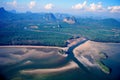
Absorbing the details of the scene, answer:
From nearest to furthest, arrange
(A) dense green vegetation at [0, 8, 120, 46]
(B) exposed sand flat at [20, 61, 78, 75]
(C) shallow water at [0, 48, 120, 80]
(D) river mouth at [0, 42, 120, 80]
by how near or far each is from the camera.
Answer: (C) shallow water at [0, 48, 120, 80], (D) river mouth at [0, 42, 120, 80], (B) exposed sand flat at [20, 61, 78, 75], (A) dense green vegetation at [0, 8, 120, 46]

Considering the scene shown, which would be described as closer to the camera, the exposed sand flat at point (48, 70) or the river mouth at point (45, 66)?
the river mouth at point (45, 66)

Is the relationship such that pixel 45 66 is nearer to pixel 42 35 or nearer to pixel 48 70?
pixel 48 70

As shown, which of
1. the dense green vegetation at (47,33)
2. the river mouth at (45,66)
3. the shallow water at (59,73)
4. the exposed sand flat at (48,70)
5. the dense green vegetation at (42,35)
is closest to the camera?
the shallow water at (59,73)

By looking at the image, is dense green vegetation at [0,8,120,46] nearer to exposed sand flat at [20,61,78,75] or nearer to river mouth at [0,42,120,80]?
river mouth at [0,42,120,80]

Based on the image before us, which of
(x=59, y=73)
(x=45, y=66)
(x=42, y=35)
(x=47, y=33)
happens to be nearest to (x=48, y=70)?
(x=45, y=66)

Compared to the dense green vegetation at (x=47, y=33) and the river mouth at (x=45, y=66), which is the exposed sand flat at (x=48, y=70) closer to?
the river mouth at (x=45, y=66)

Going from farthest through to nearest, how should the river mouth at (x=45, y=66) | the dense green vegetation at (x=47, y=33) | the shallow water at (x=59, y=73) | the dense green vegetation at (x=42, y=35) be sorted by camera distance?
the dense green vegetation at (x=47, y=33) < the dense green vegetation at (x=42, y=35) < the river mouth at (x=45, y=66) < the shallow water at (x=59, y=73)

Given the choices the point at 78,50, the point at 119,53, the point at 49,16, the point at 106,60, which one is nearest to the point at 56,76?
the point at 106,60

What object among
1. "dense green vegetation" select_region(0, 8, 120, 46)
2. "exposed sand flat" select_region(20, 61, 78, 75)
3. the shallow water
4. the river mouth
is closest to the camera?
the shallow water

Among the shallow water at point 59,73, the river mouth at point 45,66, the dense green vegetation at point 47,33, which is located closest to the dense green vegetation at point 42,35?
the dense green vegetation at point 47,33

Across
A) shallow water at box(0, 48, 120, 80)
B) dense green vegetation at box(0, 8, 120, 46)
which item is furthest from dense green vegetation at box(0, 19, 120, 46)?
shallow water at box(0, 48, 120, 80)

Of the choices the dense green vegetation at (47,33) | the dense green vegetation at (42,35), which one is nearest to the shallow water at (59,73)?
the dense green vegetation at (42,35)
